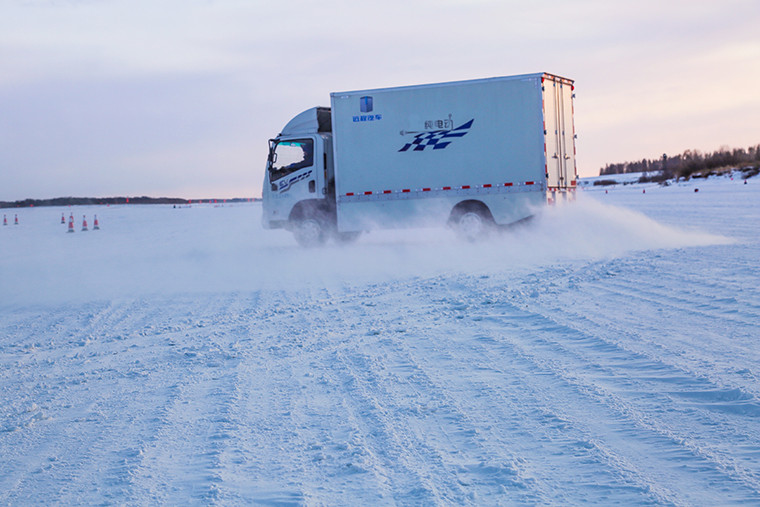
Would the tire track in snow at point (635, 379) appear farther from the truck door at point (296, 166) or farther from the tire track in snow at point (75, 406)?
the truck door at point (296, 166)

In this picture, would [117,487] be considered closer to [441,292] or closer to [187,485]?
[187,485]

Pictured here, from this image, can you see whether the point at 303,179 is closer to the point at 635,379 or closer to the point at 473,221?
the point at 473,221

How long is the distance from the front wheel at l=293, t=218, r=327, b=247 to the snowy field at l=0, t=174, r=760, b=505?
619cm

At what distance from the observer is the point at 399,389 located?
4891 millimetres

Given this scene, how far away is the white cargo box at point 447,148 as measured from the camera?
1507 centimetres

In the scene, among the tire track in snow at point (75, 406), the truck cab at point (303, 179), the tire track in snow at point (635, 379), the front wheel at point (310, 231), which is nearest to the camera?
the tire track in snow at point (635, 379)

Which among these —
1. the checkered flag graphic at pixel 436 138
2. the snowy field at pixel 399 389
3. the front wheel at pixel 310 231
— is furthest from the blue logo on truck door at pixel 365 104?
the snowy field at pixel 399 389

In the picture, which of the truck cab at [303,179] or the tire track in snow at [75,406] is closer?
the tire track in snow at [75,406]

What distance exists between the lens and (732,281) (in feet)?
27.2

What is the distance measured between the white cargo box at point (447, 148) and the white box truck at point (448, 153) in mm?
Answer: 21

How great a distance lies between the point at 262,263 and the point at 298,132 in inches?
164

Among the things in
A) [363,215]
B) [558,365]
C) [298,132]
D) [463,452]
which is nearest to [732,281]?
[558,365]

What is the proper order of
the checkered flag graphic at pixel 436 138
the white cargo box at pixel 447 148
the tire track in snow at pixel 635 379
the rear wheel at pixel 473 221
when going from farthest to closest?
the rear wheel at pixel 473 221 → the checkered flag graphic at pixel 436 138 → the white cargo box at pixel 447 148 → the tire track in snow at pixel 635 379

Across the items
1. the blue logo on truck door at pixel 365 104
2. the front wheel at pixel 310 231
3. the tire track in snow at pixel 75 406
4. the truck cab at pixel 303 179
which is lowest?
the tire track in snow at pixel 75 406
